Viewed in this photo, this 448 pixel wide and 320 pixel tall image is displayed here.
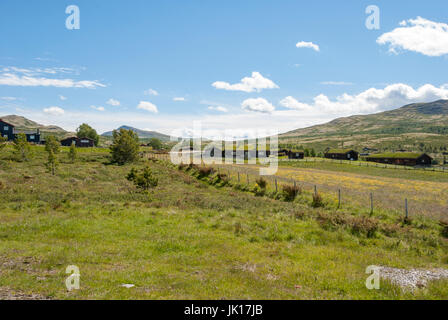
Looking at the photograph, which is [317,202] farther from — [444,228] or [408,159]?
[408,159]

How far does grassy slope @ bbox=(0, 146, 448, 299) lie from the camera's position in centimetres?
728

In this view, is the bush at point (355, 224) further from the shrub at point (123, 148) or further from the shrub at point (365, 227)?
the shrub at point (123, 148)

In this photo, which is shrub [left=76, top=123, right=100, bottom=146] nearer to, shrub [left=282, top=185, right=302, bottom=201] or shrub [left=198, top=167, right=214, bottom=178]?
shrub [left=198, top=167, right=214, bottom=178]

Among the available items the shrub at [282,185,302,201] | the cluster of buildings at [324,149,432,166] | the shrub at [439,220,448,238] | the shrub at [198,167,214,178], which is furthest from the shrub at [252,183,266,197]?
the cluster of buildings at [324,149,432,166]

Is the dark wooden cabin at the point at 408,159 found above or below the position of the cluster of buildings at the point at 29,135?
below

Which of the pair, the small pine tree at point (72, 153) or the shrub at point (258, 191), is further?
the small pine tree at point (72, 153)

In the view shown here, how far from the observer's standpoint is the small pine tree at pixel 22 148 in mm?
48125

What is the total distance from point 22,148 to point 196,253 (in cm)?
5429

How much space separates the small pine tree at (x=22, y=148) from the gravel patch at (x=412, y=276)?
59.5 metres

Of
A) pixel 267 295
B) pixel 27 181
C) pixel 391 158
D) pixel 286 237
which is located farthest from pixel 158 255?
pixel 391 158

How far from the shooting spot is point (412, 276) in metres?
8.58
